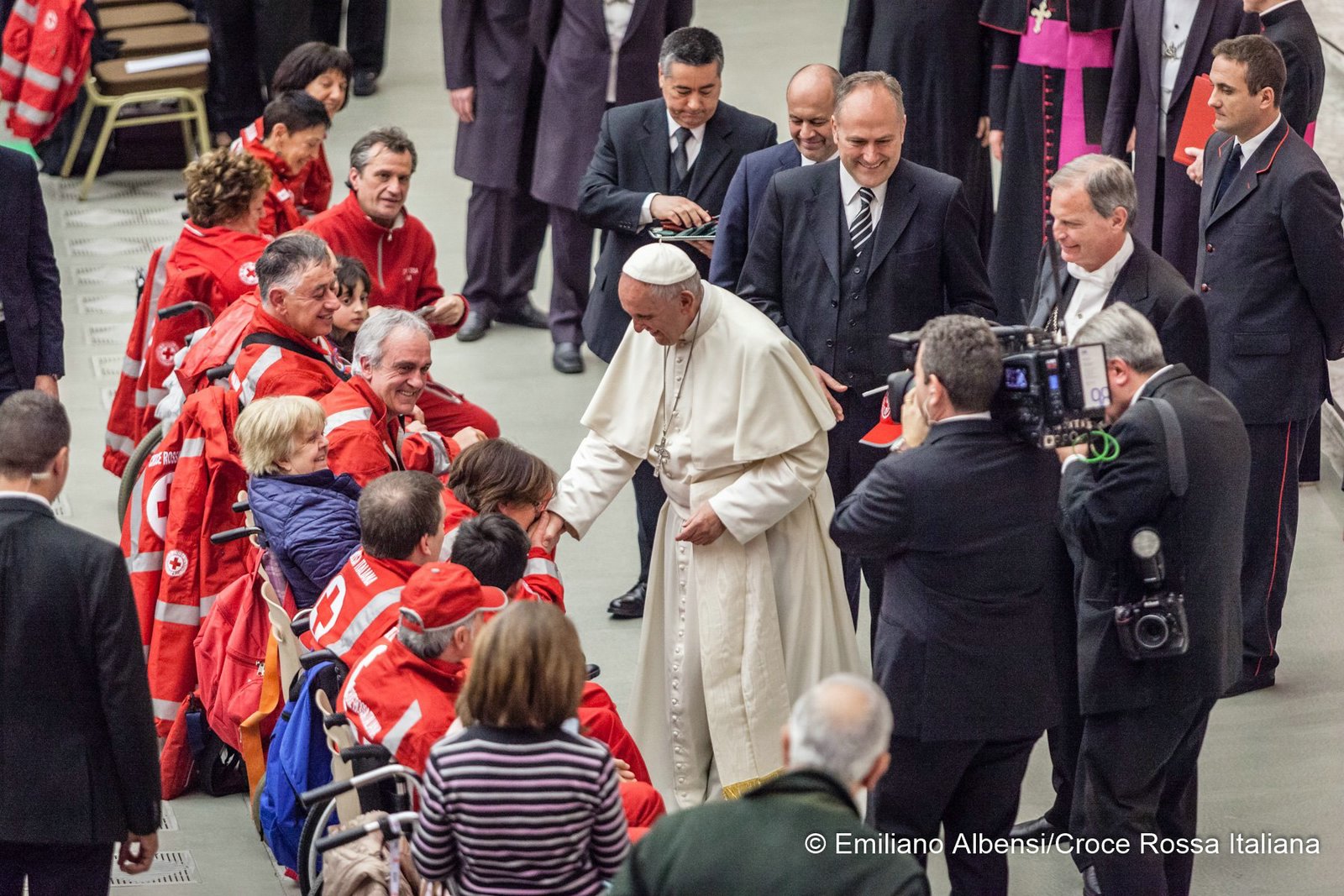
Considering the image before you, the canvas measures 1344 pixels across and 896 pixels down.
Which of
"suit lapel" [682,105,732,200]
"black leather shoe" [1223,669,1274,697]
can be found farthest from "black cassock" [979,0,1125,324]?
"black leather shoe" [1223,669,1274,697]

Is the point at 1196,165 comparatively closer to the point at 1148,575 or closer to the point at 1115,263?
the point at 1115,263

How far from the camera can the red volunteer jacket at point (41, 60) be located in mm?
8359

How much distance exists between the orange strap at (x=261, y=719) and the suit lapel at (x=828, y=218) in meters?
1.79

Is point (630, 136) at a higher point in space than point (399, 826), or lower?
higher

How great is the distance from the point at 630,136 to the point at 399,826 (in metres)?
3.12

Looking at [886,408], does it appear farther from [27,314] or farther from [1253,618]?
[27,314]

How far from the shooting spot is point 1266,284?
5.32 m

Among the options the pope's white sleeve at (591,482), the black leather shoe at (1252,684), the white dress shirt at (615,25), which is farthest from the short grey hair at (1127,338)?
the white dress shirt at (615,25)

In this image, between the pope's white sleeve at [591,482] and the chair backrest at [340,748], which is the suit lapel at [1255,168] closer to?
the pope's white sleeve at [591,482]

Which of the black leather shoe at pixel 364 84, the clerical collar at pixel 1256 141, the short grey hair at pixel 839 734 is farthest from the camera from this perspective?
the black leather shoe at pixel 364 84

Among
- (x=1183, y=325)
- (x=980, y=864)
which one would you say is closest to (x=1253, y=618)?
(x=1183, y=325)

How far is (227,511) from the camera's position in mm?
4992

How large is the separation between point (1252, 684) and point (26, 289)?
12.7ft

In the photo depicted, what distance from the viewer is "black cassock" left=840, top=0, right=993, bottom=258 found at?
723 cm
